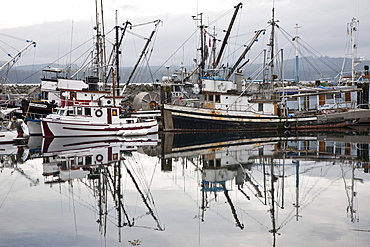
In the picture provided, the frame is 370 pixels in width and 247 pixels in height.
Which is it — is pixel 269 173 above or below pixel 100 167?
below

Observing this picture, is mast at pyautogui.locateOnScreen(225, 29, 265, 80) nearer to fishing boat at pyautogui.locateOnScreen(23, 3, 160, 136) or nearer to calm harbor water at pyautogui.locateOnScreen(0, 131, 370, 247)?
fishing boat at pyautogui.locateOnScreen(23, 3, 160, 136)

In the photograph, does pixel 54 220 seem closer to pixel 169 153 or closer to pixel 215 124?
pixel 169 153

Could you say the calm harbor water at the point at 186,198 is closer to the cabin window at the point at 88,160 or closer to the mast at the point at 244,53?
the cabin window at the point at 88,160

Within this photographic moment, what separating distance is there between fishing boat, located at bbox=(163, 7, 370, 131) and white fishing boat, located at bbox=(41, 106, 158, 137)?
3660 millimetres

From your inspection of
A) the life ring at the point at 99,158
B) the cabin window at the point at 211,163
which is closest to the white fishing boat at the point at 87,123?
the life ring at the point at 99,158

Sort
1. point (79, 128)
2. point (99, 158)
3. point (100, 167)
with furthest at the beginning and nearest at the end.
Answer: point (79, 128) < point (99, 158) < point (100, 167)

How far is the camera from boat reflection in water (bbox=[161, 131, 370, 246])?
36.9ft

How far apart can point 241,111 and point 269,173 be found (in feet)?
65.3

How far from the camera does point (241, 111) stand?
3628cm

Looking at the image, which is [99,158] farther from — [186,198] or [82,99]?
[82,99]

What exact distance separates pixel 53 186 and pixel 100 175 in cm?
183

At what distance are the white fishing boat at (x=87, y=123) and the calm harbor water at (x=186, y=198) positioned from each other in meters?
7.39

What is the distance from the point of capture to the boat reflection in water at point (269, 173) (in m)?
11.2

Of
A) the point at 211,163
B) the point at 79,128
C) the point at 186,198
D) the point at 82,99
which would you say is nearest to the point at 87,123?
the point at 79,128
